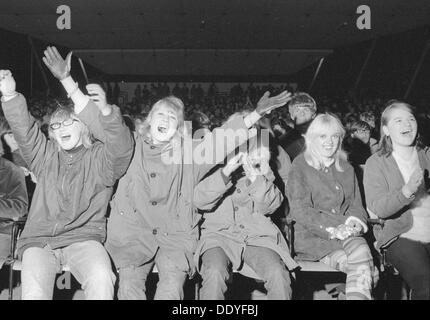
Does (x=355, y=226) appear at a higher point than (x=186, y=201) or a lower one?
lower

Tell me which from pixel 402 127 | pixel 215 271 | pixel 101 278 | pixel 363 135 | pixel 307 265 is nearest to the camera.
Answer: pixel 101 278

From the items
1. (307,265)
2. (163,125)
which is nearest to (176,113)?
(163,125)

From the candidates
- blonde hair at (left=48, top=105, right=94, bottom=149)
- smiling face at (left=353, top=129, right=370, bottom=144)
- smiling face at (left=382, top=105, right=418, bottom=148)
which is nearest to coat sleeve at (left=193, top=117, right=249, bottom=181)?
blonde hair at (left=48, top=105, right=94, bottom=149)

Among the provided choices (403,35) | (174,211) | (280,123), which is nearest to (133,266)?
(174,211)

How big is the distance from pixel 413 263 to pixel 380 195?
0.47 meters

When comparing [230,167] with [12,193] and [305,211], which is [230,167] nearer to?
[305,211]

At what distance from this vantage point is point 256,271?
104 inches

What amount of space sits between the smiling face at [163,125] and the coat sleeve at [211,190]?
1.29 ft

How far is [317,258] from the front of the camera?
289cm

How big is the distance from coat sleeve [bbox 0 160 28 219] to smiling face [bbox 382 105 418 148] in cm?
253

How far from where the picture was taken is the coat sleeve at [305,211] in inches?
113

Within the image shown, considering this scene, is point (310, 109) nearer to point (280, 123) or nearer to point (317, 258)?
point (280, 123)

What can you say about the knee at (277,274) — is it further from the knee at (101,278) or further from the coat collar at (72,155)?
the coat collar at (72,155)
